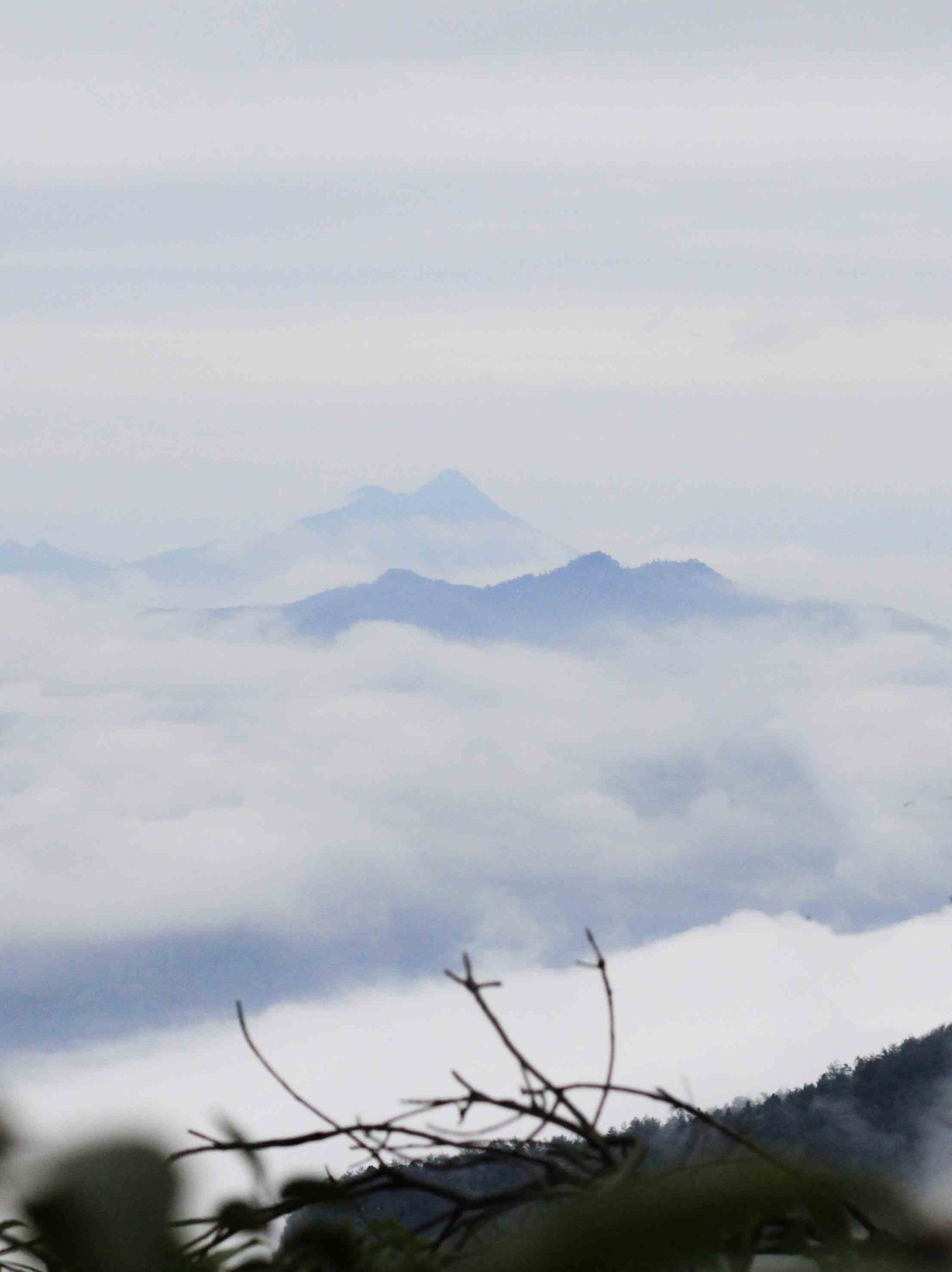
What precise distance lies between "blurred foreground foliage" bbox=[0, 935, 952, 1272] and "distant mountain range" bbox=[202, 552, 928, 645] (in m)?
169

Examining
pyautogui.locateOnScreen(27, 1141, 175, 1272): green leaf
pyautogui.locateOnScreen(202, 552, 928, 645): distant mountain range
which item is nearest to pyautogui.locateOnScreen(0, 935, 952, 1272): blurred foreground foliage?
pyautogui.locateOnScreen(27, 1141, 175, 1272): green leaf

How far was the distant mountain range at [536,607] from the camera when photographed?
171750 millimetres

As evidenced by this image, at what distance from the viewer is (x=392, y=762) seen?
153 metres

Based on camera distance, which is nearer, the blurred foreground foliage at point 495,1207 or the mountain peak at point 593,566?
the blurred foreground foliage at point 495,1207

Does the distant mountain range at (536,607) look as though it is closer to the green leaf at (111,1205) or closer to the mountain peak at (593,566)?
the mountain peak at (593,566)

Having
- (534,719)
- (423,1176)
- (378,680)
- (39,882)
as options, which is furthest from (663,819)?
(423,1176)

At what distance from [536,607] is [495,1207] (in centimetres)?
17751

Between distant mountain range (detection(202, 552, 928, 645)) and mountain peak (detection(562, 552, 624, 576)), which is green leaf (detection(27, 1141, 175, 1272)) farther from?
mountain peak (detection(562, 552, 624, 576))

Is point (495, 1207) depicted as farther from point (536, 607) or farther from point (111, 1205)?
point (536, 607)

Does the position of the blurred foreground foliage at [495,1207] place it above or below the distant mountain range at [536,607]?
below

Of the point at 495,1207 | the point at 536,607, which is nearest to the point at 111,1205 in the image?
the point at 495,1207

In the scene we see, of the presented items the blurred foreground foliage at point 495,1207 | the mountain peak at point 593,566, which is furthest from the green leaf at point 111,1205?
the mountain peak at point 593,566

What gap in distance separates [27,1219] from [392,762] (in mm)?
153753

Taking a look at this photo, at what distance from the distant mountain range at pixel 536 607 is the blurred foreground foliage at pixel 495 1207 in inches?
6638
